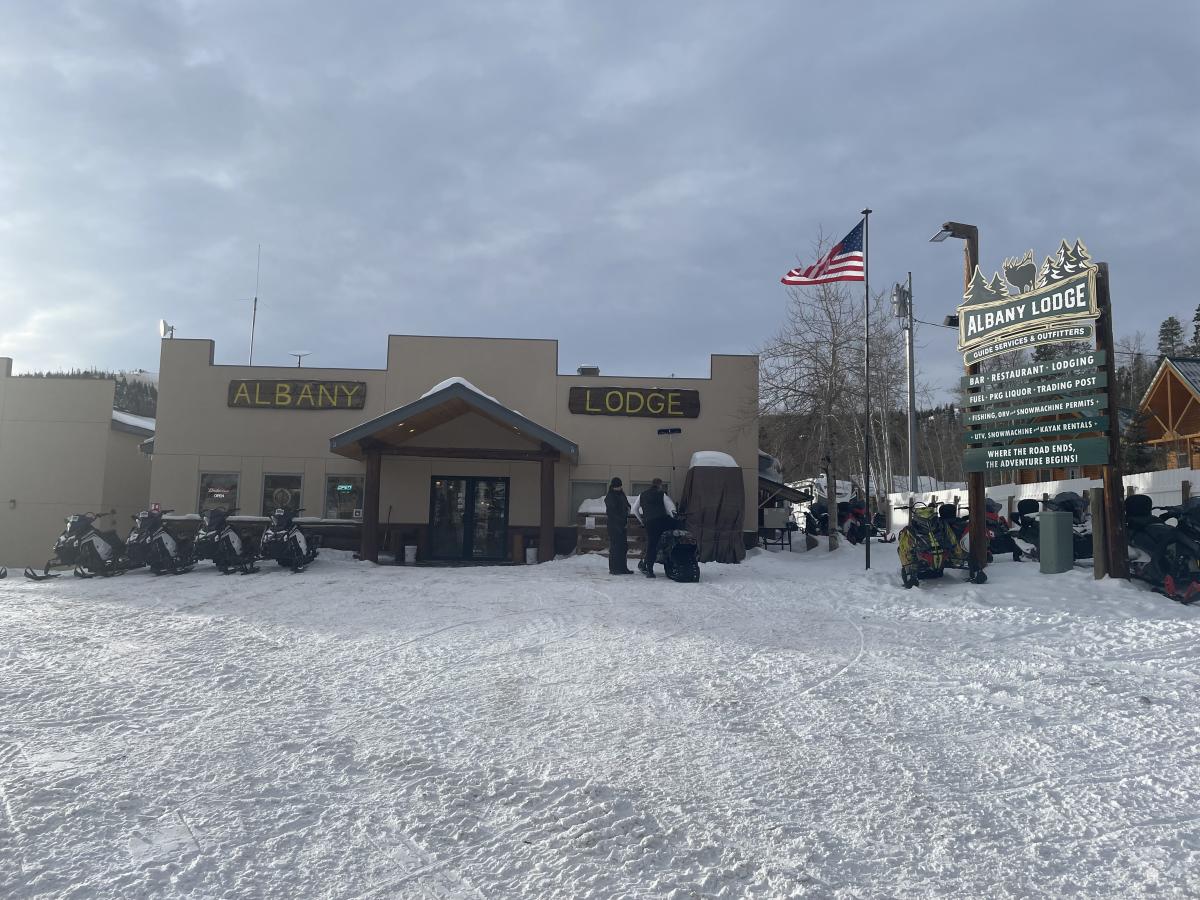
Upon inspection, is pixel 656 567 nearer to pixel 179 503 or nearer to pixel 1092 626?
pixel 1092 626

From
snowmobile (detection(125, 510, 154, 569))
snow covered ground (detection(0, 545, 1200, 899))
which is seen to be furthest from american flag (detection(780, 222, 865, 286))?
snowmobile (detection(125, 510, 154, 569))

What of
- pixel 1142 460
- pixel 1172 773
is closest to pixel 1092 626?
pixel 1172 773

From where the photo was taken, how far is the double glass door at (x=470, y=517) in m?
19.5

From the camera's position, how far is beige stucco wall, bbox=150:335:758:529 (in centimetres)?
1947

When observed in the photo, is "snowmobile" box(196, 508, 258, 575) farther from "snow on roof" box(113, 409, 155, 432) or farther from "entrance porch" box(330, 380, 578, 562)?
"snow on roof" box(113, 409, 155, 432)

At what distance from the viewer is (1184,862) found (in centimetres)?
378

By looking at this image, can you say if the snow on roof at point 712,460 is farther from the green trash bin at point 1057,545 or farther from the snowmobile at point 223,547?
the snowmobile at point 223,547

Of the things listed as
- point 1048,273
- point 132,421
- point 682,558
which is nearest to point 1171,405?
point 1048,273

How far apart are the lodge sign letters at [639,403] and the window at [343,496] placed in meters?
5.30

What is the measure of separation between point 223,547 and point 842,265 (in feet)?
42.3

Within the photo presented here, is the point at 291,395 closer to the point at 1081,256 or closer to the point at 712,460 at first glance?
the point at 712,460

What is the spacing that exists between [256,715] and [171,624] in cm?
407

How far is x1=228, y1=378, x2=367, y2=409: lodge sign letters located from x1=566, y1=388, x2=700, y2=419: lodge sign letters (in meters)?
5.23

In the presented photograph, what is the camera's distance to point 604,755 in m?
5.04
